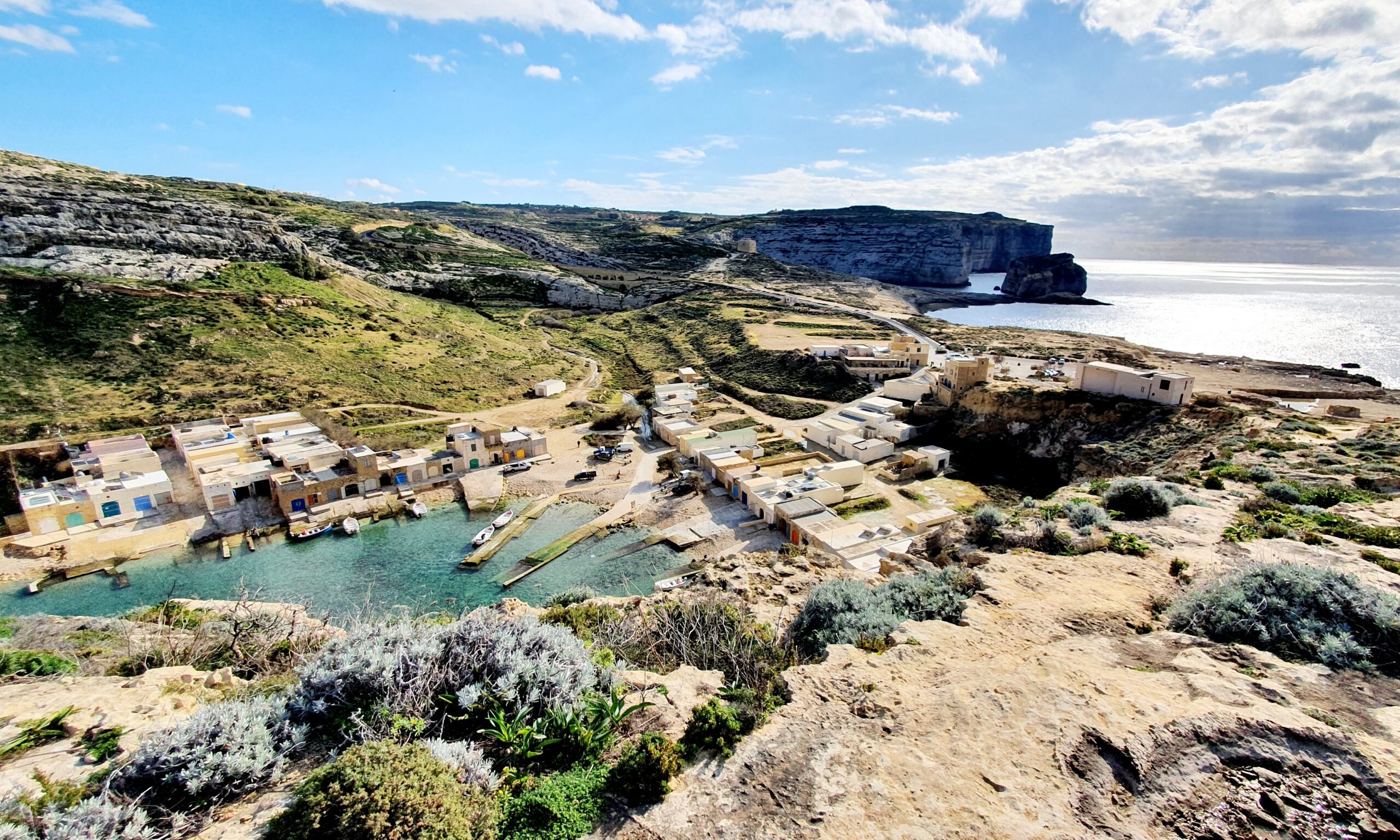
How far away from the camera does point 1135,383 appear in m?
28.9

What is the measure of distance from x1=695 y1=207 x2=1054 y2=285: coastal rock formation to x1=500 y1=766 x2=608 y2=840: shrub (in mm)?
119371

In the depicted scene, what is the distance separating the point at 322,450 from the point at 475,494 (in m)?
8.71

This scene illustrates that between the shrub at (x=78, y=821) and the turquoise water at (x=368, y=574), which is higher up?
the shrub at (x=78, y=821)

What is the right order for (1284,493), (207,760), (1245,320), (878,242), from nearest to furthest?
(207,760) → (1284,493) → (1245,320) → (878,242)

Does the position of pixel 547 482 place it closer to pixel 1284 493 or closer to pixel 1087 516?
pixel 1087 516

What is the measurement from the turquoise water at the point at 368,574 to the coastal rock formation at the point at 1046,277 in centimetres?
12162

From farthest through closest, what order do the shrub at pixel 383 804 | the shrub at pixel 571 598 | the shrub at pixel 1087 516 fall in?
the shrub at pixel 571 598 → the shrub at pixel 1087 516 → the shrub at pixel 383 804

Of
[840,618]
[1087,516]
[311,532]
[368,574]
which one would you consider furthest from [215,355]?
[1087,516]

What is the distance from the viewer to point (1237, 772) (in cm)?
607

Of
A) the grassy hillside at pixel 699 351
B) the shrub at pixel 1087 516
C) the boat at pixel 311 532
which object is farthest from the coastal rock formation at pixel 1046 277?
the boat at pixel 311 532

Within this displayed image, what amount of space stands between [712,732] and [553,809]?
7.32 ft

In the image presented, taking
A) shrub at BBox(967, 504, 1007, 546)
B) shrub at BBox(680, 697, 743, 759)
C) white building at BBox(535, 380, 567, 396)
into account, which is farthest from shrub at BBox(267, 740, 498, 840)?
white building at BBox(535, 380, 567, 396)

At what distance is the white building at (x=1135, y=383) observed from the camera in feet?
Answer: 90.4

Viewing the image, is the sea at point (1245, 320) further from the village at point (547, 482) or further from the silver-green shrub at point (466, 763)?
the silver-green shrub at point (466, 763)
